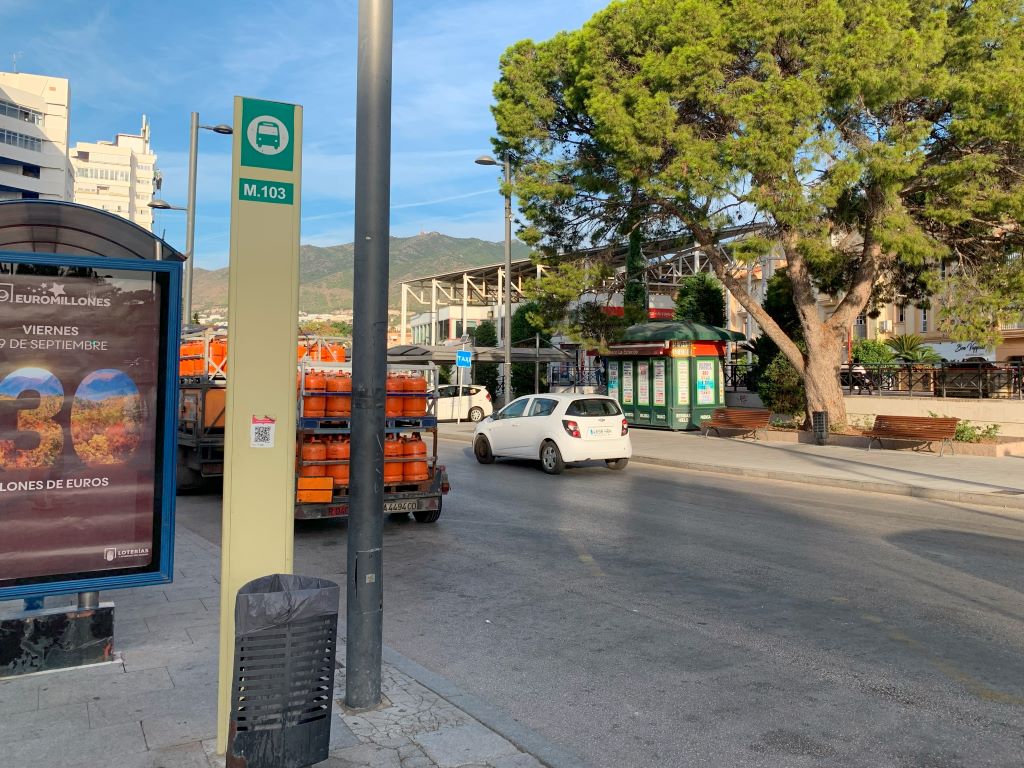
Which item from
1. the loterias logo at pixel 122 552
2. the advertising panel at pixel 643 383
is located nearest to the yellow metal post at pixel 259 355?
the loterias logo at pixel 122 552

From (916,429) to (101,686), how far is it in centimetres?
1718

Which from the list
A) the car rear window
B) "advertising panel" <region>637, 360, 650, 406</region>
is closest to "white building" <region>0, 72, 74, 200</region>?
"advertising panel" <region>637, 360, 650, 406</region>

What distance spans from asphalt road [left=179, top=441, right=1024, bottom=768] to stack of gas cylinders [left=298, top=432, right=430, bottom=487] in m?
0.70

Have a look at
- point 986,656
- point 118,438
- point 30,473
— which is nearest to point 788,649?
point 986,656

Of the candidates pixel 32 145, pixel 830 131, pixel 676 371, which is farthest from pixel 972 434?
pixel 32 145

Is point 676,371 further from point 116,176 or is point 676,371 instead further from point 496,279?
point 116,176

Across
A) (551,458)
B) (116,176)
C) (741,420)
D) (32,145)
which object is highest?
(116,176)

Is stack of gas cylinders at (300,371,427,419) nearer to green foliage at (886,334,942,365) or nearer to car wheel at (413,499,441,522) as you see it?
car wheel at (413,499,441,522)

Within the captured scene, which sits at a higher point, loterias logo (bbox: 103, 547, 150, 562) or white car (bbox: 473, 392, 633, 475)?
white car (bbox: 473, 392, 633, 475)

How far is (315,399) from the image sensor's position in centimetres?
993

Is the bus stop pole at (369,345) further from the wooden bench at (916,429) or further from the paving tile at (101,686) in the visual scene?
the wooden bench at (916,429)

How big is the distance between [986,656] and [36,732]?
550 centimetres

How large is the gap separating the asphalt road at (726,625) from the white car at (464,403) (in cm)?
2161

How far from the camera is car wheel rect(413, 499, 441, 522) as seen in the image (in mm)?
10680
